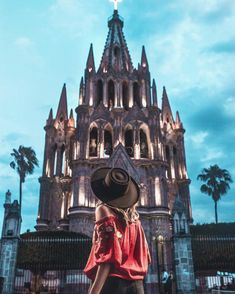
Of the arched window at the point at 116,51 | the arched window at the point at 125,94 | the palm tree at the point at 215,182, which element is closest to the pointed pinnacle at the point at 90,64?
the arched window at the point at 116,51

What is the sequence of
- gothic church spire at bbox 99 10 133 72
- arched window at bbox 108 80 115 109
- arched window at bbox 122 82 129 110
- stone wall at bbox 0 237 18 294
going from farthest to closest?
gothic church spire at bbox 99 10 133 72
arched window at bbox 108 80 115 109
arched window at bbox 122 82 129 110
stone wall at bbox 0 237 18 294

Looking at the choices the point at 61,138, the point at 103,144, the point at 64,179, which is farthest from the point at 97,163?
the point at 61,138

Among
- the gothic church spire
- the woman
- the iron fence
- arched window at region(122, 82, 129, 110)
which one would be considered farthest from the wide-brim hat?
the gothic church spire

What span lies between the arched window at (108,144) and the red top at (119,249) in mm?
32497

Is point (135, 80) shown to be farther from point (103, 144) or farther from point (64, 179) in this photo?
point (64, 179)

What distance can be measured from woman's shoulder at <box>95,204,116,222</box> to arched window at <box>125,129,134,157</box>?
106 feet

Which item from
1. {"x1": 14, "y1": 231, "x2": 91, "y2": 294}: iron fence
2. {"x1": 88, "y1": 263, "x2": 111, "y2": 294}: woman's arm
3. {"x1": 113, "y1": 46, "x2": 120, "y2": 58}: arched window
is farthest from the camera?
{"x1": 113, "y1": 46, "x2": 120, "y2": 58}: arched window

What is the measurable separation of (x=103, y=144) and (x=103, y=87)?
914 cm

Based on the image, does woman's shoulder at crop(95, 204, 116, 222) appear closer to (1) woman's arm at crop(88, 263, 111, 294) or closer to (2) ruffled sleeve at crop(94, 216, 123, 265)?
(2) ruffled sleeve at crop(94, 216, 123, 265)

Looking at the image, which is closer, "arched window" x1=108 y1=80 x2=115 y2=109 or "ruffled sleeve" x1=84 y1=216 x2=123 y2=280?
"ruffled sleeve" x1=84 y1=216 x2=123 y2=280

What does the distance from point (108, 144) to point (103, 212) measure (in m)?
33.6

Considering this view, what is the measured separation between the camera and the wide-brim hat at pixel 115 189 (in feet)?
11.4

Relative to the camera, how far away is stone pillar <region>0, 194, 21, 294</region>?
53.4 ft

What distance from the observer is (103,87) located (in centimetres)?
4038
